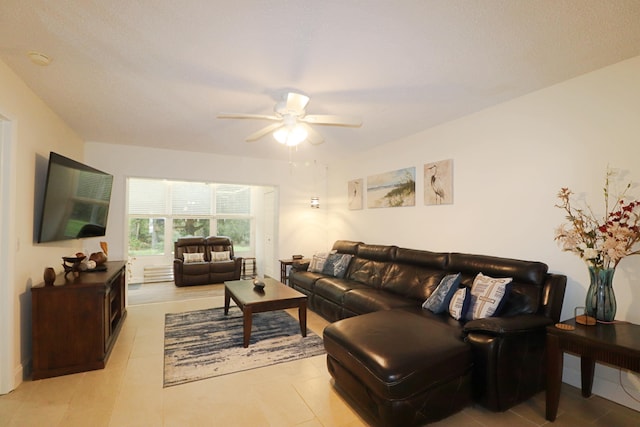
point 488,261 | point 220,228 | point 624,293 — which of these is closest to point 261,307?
point 488,261

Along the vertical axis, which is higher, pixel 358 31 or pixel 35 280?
pixel 358 31

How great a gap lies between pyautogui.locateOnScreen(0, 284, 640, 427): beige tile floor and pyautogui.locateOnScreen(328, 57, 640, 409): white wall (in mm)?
641

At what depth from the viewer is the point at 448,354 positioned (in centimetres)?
194

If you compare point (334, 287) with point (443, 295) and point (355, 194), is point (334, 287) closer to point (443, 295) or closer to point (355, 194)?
point (443, 295)

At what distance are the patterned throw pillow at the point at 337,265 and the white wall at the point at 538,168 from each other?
1.06m

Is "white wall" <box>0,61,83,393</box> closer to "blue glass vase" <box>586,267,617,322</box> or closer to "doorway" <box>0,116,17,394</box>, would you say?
"doorway" <box>0,116,17,394</box>

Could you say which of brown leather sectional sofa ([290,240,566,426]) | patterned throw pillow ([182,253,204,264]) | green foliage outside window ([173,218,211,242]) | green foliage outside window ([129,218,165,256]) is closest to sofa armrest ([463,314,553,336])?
brown leather sectional sofa ([290,240,566,426])

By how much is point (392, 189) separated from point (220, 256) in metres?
4.15

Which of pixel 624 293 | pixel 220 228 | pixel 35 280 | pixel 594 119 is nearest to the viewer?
pixel 624 293

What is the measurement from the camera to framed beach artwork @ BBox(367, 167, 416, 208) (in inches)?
162

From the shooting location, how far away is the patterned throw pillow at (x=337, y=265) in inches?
177

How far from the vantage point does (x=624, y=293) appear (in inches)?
86.3

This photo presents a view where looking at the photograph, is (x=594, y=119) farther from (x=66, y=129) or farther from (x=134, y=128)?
(x=66, y=129)

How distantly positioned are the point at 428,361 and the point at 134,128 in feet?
13.5
